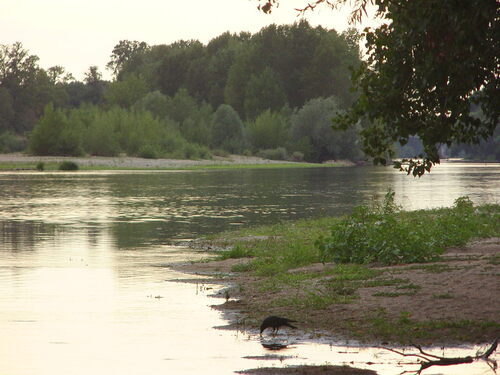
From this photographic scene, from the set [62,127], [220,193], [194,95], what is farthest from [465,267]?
[194,95]

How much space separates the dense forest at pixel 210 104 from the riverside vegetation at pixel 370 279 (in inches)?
3872

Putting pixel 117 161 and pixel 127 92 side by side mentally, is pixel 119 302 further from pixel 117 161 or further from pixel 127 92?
pixel 127 92

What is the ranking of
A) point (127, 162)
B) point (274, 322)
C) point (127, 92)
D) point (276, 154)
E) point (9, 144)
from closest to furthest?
Answer: point (274, 322)
point (127, 162)
point (9, 144)
point (276, 154)
point (127, 92)

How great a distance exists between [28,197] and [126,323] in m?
41.1

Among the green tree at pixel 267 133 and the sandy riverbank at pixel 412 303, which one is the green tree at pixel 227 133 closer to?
the green tree at pixel 267 133

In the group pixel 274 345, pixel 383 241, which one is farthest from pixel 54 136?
pixel 274 345

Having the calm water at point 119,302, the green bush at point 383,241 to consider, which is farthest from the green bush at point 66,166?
the green bush at point 383,241

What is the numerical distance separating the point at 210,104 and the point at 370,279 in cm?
14486

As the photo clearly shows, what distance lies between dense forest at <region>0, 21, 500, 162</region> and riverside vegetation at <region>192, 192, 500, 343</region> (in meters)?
98.4

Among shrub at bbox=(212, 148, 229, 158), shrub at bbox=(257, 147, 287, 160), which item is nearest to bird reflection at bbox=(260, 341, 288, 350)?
shrub at bbox=(212, 148, 229, 158)

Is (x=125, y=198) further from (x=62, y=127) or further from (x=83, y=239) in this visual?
(x=62, y=127)

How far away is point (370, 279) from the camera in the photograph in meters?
17.9

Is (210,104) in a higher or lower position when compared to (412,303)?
higher

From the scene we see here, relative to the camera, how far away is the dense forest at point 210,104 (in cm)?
12725
